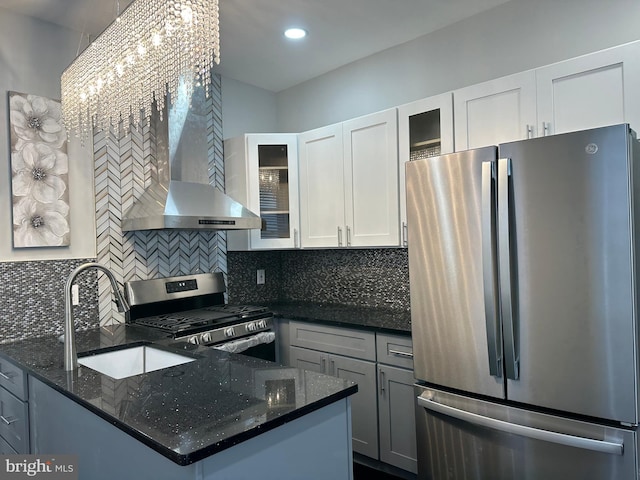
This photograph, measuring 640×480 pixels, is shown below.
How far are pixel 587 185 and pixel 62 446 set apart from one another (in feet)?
7.07

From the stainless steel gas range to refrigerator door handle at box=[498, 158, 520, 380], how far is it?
62.8 inches

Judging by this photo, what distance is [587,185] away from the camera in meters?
1.62

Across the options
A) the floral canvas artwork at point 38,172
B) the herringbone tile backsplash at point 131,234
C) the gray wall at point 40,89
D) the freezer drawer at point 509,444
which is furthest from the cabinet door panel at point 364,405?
the floral canvas artwork at point 38,172

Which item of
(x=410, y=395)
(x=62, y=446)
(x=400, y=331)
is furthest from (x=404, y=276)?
(x=62, y=446)

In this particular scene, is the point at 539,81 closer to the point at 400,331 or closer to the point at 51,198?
the point at 400,331

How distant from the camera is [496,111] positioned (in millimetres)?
2254

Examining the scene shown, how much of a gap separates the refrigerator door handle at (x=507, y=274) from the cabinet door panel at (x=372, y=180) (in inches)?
36.7

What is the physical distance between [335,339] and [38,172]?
6.55 feet

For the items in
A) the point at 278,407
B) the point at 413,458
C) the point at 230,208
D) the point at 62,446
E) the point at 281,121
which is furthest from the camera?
the point at 281,121

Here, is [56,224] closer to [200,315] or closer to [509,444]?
[200,315]

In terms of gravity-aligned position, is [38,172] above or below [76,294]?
above

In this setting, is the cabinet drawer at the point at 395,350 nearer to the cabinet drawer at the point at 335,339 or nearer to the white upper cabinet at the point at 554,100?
the cabinet drawer at the point at 335,339

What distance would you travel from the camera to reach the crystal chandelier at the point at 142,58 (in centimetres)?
157

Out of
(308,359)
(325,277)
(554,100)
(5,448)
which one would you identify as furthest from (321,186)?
(5,448)
